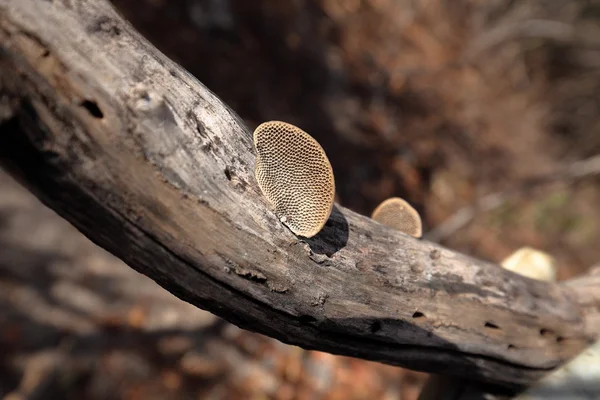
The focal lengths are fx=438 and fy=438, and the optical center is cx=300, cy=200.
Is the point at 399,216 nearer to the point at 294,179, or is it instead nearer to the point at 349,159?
the point at 294,179

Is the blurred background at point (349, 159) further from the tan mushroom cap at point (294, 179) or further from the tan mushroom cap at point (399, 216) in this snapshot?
the tan mushroom cap at point (294, 179)

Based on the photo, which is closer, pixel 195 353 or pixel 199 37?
pixel 195 353

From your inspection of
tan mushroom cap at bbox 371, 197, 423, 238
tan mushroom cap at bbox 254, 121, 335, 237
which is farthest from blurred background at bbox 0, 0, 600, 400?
tan mushroom cap at bbox 254, 121, 335, 237

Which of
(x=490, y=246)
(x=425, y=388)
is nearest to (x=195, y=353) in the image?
(x=425, y=388)

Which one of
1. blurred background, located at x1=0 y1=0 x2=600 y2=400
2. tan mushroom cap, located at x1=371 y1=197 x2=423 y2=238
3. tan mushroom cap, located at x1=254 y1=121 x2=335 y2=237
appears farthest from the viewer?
blurred background, located at x1=0 y1=0 x2=600 y2=400

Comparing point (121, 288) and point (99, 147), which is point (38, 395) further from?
point (99, 147)

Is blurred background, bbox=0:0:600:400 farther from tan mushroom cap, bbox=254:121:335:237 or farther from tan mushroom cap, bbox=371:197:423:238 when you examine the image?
tan mushroom cap, bbox=254:121:335:237
